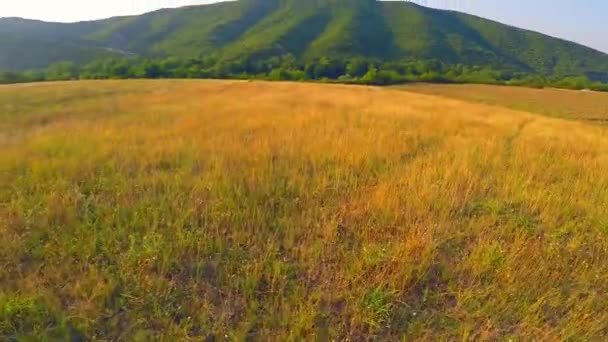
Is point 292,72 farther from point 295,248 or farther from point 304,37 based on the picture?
point 295,248

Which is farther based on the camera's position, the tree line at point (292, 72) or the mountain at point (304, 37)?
the mountain at point (304, 37)

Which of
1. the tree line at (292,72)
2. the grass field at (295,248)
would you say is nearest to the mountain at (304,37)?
the tree line at (292,72)

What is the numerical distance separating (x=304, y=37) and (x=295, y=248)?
435 feet

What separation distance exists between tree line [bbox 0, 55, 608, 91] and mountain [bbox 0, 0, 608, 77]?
11586mm

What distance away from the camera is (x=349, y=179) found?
6172 mm

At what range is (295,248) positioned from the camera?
4.14m

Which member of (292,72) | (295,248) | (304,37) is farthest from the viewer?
(304,37)

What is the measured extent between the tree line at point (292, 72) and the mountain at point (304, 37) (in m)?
11.6

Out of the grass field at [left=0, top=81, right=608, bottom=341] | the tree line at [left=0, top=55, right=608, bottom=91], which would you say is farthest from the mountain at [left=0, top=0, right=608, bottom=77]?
the grass field at [left=0, top=81, right=608, bottom=341]

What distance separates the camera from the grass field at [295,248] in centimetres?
325

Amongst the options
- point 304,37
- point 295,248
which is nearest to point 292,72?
point 304,37

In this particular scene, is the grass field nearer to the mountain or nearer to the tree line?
the tree line

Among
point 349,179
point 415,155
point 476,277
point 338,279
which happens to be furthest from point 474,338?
point 415,155

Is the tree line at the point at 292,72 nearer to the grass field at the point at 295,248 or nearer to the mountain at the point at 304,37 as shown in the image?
the mountain at the point at 304,37
